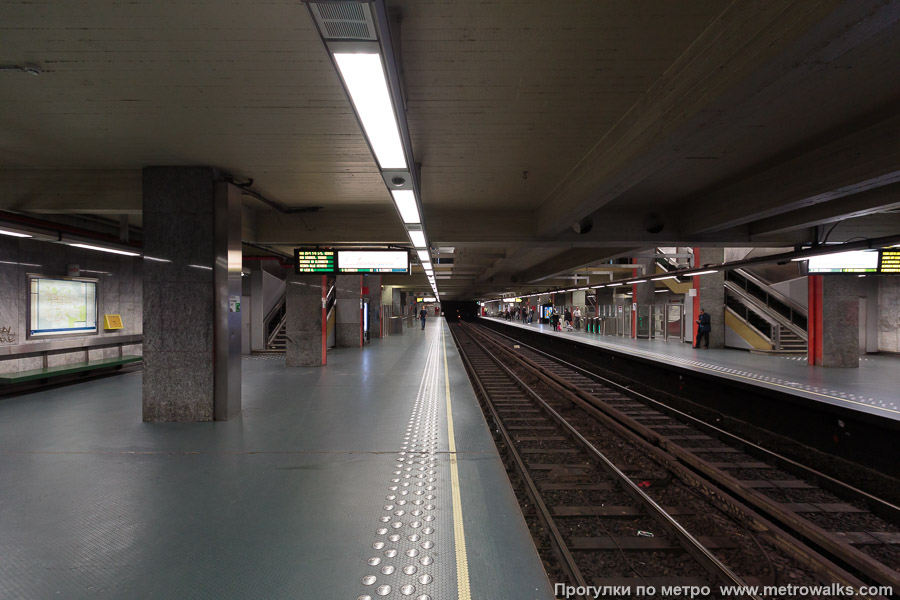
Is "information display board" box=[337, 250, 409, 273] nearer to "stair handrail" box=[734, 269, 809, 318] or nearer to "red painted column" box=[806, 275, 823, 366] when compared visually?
"red painted column" box=[806, 275, 823, 366]

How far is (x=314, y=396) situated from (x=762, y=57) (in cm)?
782

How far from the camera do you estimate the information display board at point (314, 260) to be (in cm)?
843

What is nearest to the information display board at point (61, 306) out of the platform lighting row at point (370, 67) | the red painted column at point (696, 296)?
the platform lighting row at point (370, 67)

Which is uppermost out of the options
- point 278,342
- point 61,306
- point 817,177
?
point 817,177

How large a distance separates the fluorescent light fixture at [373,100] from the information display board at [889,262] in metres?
11.1

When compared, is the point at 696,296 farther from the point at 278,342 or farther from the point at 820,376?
the point at 278,342

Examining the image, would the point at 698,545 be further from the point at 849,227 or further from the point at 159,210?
the point at 849,227

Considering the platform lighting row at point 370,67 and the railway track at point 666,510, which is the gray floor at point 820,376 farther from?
the platform lighting row at point 370,67

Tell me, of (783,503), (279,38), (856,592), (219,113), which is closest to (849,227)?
(783,503)

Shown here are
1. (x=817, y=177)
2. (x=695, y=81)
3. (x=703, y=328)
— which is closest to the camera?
(x=695, y=81)

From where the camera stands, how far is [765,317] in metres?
15.1

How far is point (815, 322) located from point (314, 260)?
14.7 metres

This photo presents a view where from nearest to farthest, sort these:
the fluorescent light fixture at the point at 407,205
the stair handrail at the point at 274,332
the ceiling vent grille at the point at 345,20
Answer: the ceiling vent grille at the point at 345,20
the fluorescent light fixture at the point at 407,205
the stair handrail at the point at 274,332

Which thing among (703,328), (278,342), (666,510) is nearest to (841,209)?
(666,510)
